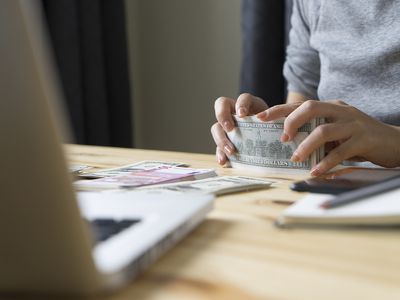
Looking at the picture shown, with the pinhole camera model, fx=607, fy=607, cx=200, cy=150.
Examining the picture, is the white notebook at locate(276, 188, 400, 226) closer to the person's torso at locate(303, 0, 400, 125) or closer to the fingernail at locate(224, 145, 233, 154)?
the fingernail at locate(224, 145, 233, 154)

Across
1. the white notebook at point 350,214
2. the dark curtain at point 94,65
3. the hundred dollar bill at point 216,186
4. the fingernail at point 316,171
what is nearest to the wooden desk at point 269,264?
the white notebook at point 350,214

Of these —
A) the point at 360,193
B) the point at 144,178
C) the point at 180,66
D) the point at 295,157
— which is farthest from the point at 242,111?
the point at 180,66

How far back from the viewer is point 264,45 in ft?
7.35

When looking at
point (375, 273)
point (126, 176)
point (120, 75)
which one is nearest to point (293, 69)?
point (126, 176)

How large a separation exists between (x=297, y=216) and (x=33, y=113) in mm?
301

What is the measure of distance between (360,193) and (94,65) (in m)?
1.99

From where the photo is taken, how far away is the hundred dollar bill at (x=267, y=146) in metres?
0.93

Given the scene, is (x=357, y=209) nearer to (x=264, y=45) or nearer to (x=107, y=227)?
(x=107, y=227)

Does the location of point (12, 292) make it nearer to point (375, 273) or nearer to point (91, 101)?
point (375, 273)

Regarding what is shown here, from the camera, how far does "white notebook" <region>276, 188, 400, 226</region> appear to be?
0.55 metres

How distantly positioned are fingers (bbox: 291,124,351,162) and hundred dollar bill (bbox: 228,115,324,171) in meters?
0.02

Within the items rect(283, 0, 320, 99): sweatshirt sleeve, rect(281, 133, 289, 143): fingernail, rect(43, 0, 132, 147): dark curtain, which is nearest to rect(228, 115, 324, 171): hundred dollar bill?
rect(281, 133, 289, 143): fingernail

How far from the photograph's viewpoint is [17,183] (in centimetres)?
35

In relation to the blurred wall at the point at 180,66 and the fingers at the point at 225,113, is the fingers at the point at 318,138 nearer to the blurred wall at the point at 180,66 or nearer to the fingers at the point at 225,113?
the fingers at the point at 225,113
